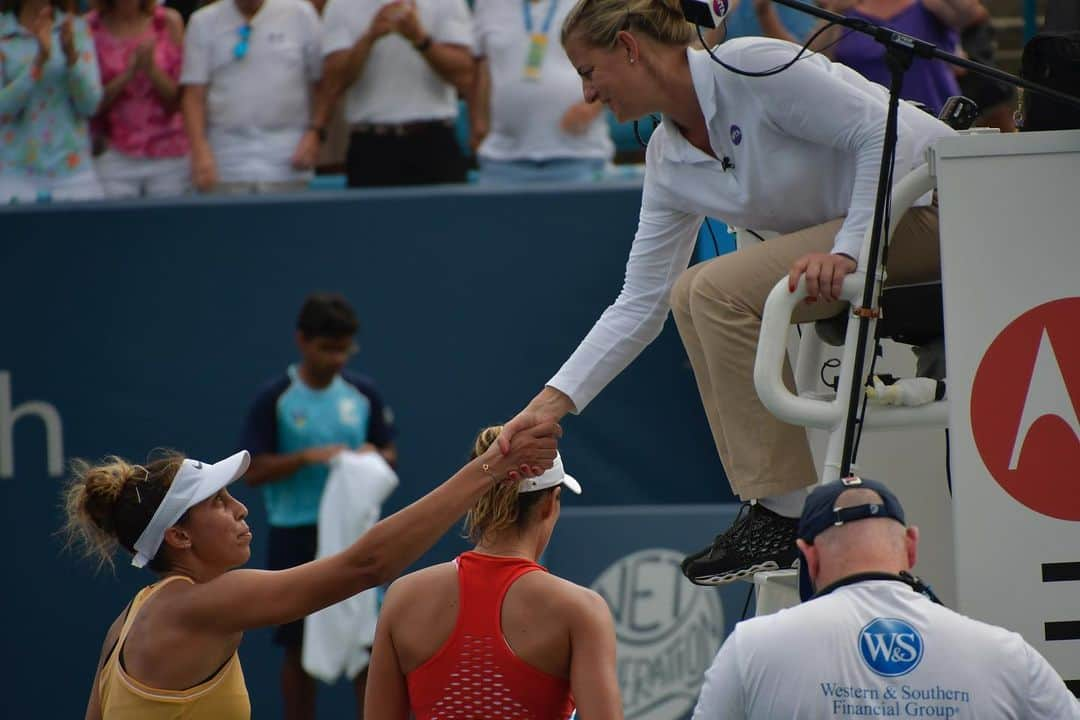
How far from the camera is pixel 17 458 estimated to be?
7.94m

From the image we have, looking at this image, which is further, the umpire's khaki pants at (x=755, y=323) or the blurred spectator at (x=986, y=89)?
the blurred spectator at (x=986, y=89)

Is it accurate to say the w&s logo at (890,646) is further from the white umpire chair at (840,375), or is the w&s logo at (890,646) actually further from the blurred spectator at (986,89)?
the blurred spectator at (986,89)

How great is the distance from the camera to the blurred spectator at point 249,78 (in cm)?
795

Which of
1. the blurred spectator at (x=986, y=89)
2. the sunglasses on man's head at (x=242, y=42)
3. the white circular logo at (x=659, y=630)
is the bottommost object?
the white circular logo at (x=659, y=630)

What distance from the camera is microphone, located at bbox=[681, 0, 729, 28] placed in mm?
3553

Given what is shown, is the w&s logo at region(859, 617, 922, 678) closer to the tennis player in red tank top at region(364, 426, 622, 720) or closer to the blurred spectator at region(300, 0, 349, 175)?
the tennis player in red tank top at region(364, 426, 622, 720)

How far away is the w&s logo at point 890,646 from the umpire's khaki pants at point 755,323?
2.60ft

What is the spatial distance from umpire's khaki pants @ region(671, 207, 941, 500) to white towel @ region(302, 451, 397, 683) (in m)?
3.55

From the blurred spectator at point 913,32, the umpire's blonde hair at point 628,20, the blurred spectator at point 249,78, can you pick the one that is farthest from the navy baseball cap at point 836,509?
the blurred spectator at point 249,78

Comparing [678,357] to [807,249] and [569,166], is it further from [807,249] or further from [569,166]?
[807,249]

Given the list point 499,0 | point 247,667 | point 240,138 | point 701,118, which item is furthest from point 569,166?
point 701,118

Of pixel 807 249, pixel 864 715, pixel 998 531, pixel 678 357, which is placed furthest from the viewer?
pixel 678 357

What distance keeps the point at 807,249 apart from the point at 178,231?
4.75 metres

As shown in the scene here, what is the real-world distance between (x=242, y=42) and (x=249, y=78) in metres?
0.16
